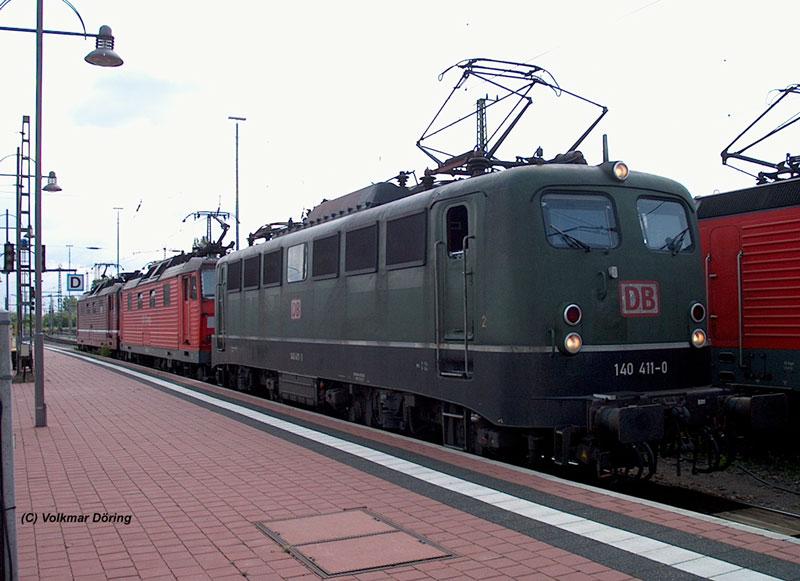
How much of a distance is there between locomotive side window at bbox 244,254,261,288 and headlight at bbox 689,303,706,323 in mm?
9152

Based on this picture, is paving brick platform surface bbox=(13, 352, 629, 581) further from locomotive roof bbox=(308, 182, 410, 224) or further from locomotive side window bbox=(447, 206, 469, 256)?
locomotive roof bbox=(308, 182, 410, 224)

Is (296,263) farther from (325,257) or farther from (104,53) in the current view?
(104,53)

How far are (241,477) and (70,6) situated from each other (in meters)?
8.38

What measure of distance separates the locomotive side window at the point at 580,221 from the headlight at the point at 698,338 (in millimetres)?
1302

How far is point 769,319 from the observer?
404 inches

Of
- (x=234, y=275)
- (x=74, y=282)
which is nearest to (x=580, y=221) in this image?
(x=234, y=275)

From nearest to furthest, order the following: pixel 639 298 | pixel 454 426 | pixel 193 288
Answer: pixel 639 298, pixel 454 426, pixel 193 288

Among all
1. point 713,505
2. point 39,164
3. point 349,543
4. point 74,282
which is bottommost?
point 713,505

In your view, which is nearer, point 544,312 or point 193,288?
point 544,312

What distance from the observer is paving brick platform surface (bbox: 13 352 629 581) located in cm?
500

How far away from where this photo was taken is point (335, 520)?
6.09 meters

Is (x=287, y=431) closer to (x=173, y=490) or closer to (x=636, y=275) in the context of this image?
(x=173, y=490)

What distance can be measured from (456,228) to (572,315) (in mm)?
1825

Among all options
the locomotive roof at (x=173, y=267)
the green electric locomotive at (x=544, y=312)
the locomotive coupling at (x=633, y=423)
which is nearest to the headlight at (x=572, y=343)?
the green electric locomotive at (x=544, y=312)
